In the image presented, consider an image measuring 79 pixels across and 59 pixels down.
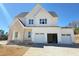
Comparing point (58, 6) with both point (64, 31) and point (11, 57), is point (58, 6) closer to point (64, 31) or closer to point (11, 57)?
point (64, 31)

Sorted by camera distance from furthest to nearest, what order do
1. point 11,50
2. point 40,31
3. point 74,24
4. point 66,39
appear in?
point 40,31 < point 66,39 < point 74,24 < point 11,50

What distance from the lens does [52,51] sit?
7.11 m

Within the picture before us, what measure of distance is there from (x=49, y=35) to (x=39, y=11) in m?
1.51

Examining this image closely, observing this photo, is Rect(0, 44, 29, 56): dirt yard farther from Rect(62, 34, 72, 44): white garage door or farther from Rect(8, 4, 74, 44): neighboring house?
Rect(62, 34, 72, 44): white garage door

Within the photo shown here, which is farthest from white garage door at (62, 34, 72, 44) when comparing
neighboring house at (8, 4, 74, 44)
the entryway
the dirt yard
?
the dirt yard

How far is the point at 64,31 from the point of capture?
8.75m

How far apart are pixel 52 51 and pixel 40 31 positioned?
1.89 metres

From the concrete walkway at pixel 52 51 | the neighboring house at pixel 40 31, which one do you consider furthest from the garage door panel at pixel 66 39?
the concrete walkway at pixel 52 51

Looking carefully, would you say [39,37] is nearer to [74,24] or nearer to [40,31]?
[40,31]

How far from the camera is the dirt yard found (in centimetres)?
674

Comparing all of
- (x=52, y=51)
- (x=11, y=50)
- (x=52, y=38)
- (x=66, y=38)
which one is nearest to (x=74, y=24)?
(x=66, y=38)

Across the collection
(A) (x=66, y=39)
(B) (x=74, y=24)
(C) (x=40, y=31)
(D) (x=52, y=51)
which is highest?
(B) (x=74, y=24)

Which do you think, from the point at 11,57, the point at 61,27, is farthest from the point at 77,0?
the point at 11,57

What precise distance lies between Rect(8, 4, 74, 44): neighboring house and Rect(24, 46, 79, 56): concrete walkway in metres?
0.82
